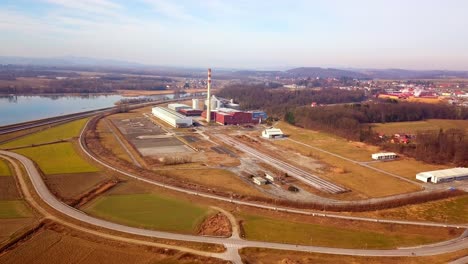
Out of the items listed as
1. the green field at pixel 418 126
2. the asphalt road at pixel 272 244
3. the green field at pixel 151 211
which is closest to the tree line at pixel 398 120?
the green field at pixel 418 126

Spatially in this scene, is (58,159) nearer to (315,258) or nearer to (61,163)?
(61,163)

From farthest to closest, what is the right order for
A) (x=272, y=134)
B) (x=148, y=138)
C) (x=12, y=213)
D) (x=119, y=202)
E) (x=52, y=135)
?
(x=272, y=134) → (x=52, y=135) → (x=148, y=138) → (x=119, y=202) → (x=12, y=213)

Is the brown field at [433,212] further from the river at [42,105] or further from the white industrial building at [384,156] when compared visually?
the river at [42,105]

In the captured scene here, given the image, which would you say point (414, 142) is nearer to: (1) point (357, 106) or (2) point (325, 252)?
(1) point (357, 106)

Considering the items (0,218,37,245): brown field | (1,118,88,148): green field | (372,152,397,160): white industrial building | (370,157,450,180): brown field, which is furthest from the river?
(370,157,450,180): brown field

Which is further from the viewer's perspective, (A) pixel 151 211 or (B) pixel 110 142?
(B) pixel 110 142

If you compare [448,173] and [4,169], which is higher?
[448,173]

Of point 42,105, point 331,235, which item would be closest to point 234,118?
point 331,235
